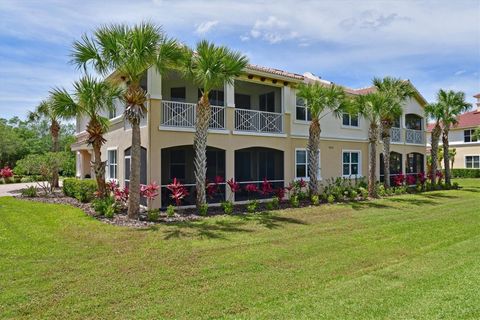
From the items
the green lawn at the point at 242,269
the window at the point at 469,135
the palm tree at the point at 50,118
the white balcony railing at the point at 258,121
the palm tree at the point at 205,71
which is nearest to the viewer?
the green lawn at the point at 242,269

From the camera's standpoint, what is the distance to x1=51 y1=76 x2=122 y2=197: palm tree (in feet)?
47.2

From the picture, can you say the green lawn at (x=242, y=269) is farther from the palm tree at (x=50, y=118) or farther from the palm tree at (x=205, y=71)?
the palm tree at (x=50, y=118)

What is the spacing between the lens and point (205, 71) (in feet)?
44.4

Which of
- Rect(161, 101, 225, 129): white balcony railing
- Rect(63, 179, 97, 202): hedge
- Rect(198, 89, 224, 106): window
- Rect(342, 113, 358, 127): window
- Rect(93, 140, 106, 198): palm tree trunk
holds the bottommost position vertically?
Rect(63, 179, 97, 202): hedge

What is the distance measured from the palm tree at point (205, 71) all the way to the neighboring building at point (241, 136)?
4.95 ft

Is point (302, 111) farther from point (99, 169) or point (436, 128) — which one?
point (436, 128)

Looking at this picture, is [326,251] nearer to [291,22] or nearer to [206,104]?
[206,104]

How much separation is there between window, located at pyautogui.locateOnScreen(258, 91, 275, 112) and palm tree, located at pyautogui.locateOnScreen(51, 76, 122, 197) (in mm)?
9109

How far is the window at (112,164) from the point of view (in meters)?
19.7

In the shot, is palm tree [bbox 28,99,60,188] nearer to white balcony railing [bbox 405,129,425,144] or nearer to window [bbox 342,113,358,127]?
window [bbox 342,113,358,127]

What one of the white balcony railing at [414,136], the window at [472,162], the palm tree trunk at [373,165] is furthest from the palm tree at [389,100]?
the window at [472,162]

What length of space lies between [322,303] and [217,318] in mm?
1754

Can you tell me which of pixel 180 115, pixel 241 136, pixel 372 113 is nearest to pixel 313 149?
pixel 241 136

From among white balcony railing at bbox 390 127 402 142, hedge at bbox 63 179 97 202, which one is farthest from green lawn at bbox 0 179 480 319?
white balcony railing at bbox 390 127 402 142
